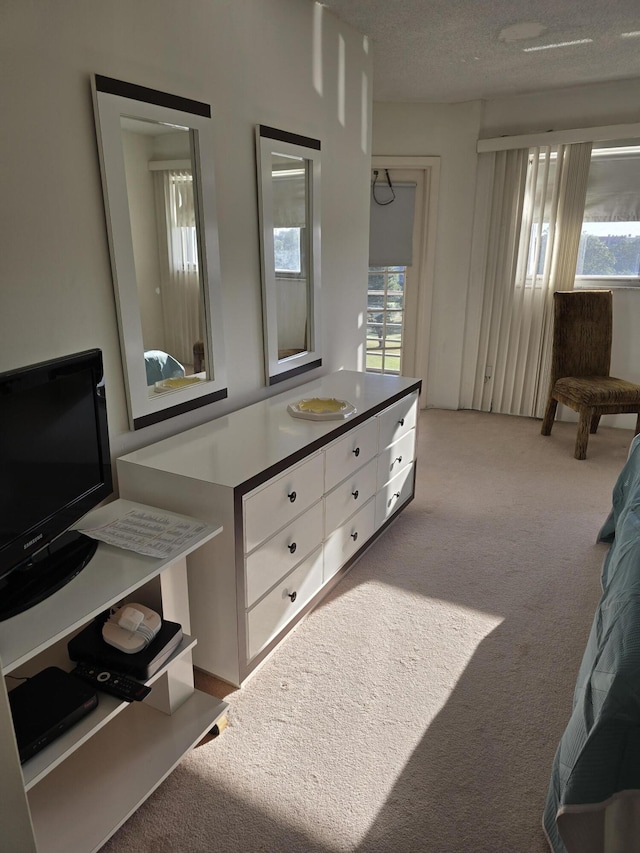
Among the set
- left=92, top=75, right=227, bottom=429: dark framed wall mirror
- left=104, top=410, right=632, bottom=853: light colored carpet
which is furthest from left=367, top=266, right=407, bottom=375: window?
left=92, top=75, right=227, bottom=429: dark framed wall mirror

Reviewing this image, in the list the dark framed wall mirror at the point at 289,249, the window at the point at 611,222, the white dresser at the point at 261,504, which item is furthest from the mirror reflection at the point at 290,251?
the window at the point at 611,222

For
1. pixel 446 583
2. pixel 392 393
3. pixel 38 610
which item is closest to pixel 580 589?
pixel 446 583

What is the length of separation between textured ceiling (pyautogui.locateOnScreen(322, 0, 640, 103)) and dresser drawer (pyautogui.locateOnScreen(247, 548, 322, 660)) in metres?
2.50

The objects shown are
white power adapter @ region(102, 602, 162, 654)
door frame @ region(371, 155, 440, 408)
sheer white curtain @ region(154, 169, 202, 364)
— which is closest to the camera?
white power adapter @ region(102, 602, 162, 654)

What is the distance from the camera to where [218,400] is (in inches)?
93.4

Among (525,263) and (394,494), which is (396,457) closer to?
(394,494)

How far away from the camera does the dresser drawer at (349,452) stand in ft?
7.21

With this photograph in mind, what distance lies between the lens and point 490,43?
3.18m

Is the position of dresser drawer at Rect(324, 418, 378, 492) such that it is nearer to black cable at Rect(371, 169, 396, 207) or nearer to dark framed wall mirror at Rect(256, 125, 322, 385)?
dark framed wall mirror at Rect(256, 125, 322, 385)

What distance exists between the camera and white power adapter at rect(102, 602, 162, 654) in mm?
1524

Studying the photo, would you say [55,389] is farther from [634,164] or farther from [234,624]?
[634,164]

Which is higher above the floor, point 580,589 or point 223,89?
point 223,89

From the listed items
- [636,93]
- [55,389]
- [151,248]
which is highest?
[636,93]

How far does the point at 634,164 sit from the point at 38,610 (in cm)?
459
